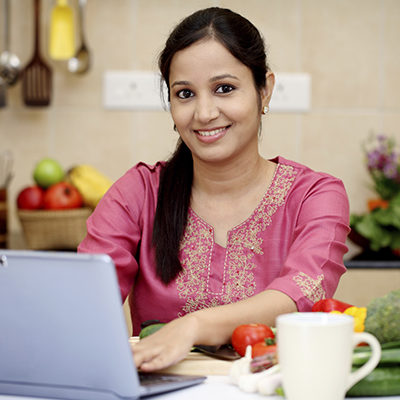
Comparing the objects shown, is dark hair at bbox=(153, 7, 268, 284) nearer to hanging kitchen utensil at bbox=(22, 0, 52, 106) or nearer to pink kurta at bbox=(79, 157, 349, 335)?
pink kurta at bbox=(79, 157, 349, 335)

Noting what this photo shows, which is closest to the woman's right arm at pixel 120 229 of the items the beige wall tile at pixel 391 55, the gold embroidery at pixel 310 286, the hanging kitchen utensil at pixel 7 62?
the gold embroidery at pixel 310 286

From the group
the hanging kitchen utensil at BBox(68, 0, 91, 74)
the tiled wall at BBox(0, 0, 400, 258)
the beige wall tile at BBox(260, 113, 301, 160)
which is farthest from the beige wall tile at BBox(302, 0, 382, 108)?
the hanging kitchen utensil at BBox(68, 0, 91, 74)

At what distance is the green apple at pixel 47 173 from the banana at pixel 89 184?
5cm

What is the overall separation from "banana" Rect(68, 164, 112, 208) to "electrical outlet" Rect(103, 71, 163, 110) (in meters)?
0.30

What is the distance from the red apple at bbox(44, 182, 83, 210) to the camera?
2.34 meters

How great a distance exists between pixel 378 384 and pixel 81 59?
196 centimetres

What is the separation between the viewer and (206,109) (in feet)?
4.70

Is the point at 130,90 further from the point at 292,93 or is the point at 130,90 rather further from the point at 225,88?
the point at 225,88

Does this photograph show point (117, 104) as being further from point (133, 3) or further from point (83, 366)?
point (83, 366)

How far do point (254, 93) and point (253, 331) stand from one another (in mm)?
631

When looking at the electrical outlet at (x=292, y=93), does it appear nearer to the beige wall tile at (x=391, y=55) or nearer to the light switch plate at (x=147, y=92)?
the light switch plate at (x=147, y=92)

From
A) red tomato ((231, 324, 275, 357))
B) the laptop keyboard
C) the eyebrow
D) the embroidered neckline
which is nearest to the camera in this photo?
the laptop keyboard

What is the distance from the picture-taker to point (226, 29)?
4.80 feet

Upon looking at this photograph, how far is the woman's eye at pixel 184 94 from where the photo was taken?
1482mm
